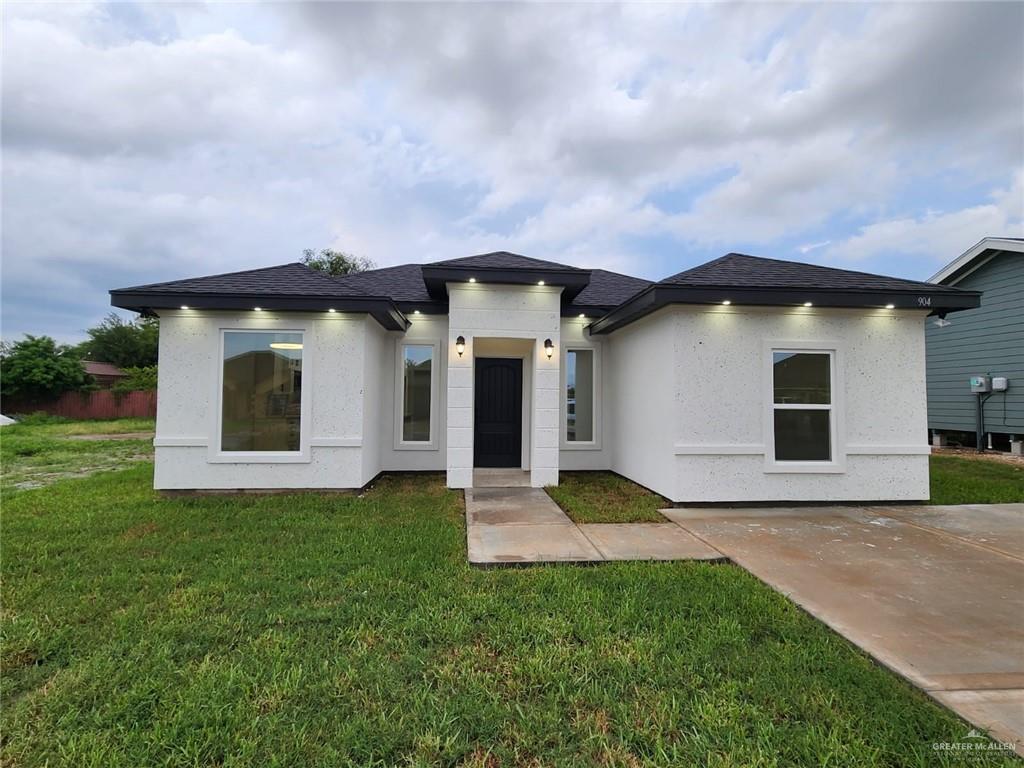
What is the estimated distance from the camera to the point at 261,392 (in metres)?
6.65

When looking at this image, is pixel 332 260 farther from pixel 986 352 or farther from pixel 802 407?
pixel 986 352

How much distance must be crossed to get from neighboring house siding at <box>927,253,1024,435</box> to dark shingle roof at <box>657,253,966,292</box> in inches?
317

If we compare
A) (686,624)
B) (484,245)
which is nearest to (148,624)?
(686,624)

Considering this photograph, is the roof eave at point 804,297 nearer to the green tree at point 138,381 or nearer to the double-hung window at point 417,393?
the double-hung window at point 417,393

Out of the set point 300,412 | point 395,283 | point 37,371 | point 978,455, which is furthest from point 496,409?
point 37,371

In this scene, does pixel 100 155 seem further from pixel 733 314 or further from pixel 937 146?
pixel 937 146

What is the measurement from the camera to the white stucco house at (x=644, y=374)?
6234 millimetres

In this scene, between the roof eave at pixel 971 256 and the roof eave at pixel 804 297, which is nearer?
the roof eave at pixel 804 297

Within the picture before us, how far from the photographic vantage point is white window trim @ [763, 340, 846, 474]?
626 cm

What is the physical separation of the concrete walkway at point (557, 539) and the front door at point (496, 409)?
2898 millimetres

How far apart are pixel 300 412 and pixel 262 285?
1971mm

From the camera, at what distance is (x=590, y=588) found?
3.46 meters

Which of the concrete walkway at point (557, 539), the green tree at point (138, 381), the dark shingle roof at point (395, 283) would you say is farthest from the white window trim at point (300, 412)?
the green tree at point (138, 381)

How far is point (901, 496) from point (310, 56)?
42.9ft
